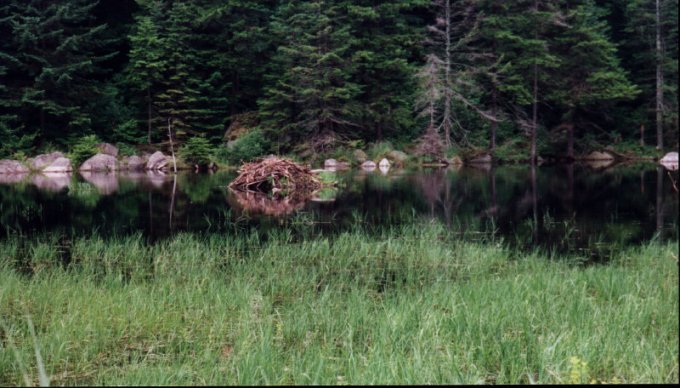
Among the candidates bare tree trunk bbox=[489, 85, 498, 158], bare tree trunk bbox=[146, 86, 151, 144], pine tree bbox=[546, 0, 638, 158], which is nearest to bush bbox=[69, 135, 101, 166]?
bare tree trunk bbox=[146, 86, 151, 144]

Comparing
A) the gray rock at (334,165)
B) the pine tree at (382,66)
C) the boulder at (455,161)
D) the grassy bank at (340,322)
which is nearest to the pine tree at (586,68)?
the boulder at (455,161)

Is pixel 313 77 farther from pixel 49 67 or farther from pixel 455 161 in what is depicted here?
pixel 49 67

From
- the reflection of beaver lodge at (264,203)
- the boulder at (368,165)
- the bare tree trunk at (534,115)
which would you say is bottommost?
the reflection of beaver lodge at (264,203)

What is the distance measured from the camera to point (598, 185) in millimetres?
16484

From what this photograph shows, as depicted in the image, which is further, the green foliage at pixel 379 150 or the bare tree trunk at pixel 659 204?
the green foliage at pixel 379 150

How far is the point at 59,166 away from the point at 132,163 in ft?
11.3

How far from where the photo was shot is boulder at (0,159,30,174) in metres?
27.0

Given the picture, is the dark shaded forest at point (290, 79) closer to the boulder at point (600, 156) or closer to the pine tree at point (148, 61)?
the pine tree at point (148, 61)

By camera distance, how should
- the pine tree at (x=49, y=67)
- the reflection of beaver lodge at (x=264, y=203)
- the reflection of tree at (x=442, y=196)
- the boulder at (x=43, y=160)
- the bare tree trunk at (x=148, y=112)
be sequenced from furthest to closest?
1. the bare tree trunk at (x=148, y=112)
2. the pine tree at (x=49, y=67)
3. the boulder at (x=43, y=160)
4. the reflection of beaver lodge at (x=264, y=203)
5. the reflection of tree at (x=442, y=196)

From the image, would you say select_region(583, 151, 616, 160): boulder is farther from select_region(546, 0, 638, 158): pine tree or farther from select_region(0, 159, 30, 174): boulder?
select_region(0, 159, 30, 174): boulder

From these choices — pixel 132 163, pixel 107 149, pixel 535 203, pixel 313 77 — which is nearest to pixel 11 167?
pixel 107 149

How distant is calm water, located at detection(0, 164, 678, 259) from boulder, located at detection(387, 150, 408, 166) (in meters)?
10.9

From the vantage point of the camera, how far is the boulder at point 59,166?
28.2 meters

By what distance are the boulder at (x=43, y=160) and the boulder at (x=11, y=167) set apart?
0.64m
